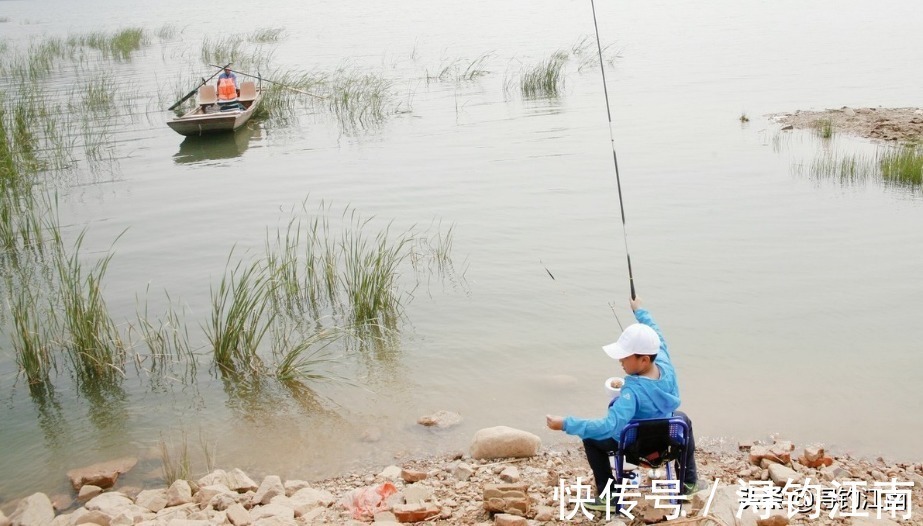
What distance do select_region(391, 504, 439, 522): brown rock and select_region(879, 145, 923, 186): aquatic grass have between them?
409 inches

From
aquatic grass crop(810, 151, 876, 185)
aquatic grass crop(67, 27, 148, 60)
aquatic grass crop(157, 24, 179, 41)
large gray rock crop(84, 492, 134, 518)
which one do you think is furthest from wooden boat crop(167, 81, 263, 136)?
aquatic grass crop(157, 24, 179, 41)

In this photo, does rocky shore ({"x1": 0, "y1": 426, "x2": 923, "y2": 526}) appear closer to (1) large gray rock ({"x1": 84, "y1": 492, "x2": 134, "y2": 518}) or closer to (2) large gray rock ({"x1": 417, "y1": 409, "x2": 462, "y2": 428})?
(1) large gray rock ({"x1": 84, "y1": 492, "x2": 134, "y2": 518})

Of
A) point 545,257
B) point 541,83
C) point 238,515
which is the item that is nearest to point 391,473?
point 238,515

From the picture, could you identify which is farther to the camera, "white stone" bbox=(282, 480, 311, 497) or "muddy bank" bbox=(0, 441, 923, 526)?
"white stone" bbox=(282, 480, 311, 497)

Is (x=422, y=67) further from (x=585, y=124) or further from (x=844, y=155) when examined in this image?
(x=844, y=155)

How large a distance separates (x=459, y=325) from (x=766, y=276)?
341 centimetres

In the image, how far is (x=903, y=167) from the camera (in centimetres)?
1243

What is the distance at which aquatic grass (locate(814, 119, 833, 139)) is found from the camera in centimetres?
1558

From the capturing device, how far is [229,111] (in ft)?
62.7

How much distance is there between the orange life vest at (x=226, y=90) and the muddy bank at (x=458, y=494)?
15210 millimetres

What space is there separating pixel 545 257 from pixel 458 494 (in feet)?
17.5

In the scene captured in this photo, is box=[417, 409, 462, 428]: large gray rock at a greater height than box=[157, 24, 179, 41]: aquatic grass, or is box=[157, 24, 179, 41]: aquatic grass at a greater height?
box=[157, 24, 179, 41]: aquatic grass

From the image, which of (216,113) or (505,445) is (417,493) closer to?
(505,445)

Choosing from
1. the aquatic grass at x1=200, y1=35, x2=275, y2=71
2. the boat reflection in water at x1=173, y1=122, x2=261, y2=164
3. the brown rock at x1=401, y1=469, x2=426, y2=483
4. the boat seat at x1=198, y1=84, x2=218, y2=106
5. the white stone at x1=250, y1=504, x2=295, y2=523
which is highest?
the aquatic grass at x1=200, y1=35, x2=275, y2=71
